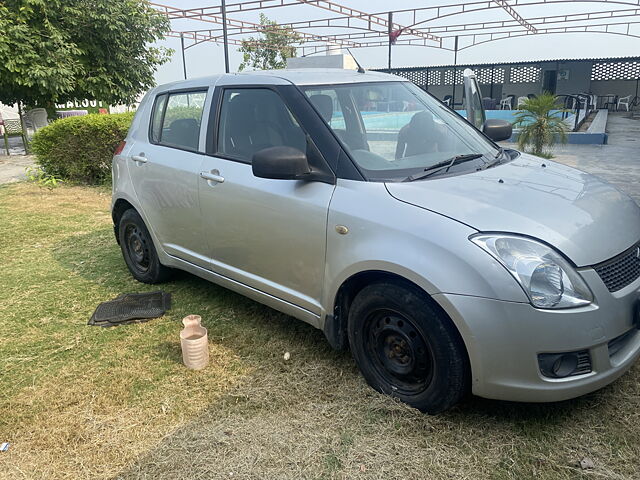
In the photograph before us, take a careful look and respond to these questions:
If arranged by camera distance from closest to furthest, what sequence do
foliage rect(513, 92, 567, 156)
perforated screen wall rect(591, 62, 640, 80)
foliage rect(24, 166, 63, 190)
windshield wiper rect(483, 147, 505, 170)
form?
windshield wiper rect(483, 147, 505, 170) < foliage rect(24, 166, 63, 190) < foliage rect(513, 92, 567, 156) < perforated screen wall rect(591, 62, 640, 80)

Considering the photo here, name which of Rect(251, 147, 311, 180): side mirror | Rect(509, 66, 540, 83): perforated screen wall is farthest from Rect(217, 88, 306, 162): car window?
Rect(509, 66, 540, 83): perforated screen wall

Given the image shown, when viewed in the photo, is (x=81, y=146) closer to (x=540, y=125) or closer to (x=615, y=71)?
(x=540, y=125)

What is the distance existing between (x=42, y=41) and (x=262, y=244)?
11.7 meters

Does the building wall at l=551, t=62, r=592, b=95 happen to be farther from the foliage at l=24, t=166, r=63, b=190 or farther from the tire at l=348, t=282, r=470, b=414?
the tire at l=348, t=282, r=470, b=414

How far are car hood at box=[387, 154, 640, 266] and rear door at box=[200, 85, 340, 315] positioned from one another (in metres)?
0.53

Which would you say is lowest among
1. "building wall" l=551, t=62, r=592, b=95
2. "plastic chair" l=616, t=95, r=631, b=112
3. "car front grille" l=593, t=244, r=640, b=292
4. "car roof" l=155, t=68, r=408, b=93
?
"car front grille" l=593, t=244, r=640, b=292

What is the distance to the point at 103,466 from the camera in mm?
2385

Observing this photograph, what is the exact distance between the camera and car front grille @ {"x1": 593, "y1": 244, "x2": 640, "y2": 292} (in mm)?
2301

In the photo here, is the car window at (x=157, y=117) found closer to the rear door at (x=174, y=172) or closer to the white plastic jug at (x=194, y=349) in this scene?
the rear door at (x=174, y=172)

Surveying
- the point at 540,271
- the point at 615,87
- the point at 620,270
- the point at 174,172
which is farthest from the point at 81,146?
the point at 615,87

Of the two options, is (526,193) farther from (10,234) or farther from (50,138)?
(50,138)

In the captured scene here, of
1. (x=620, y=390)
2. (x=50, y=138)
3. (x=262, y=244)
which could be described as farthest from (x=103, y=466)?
(x=50, y=138)

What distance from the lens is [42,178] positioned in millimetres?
9727

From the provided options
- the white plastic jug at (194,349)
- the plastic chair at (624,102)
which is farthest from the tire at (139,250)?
the plastic chair at (624,102)
